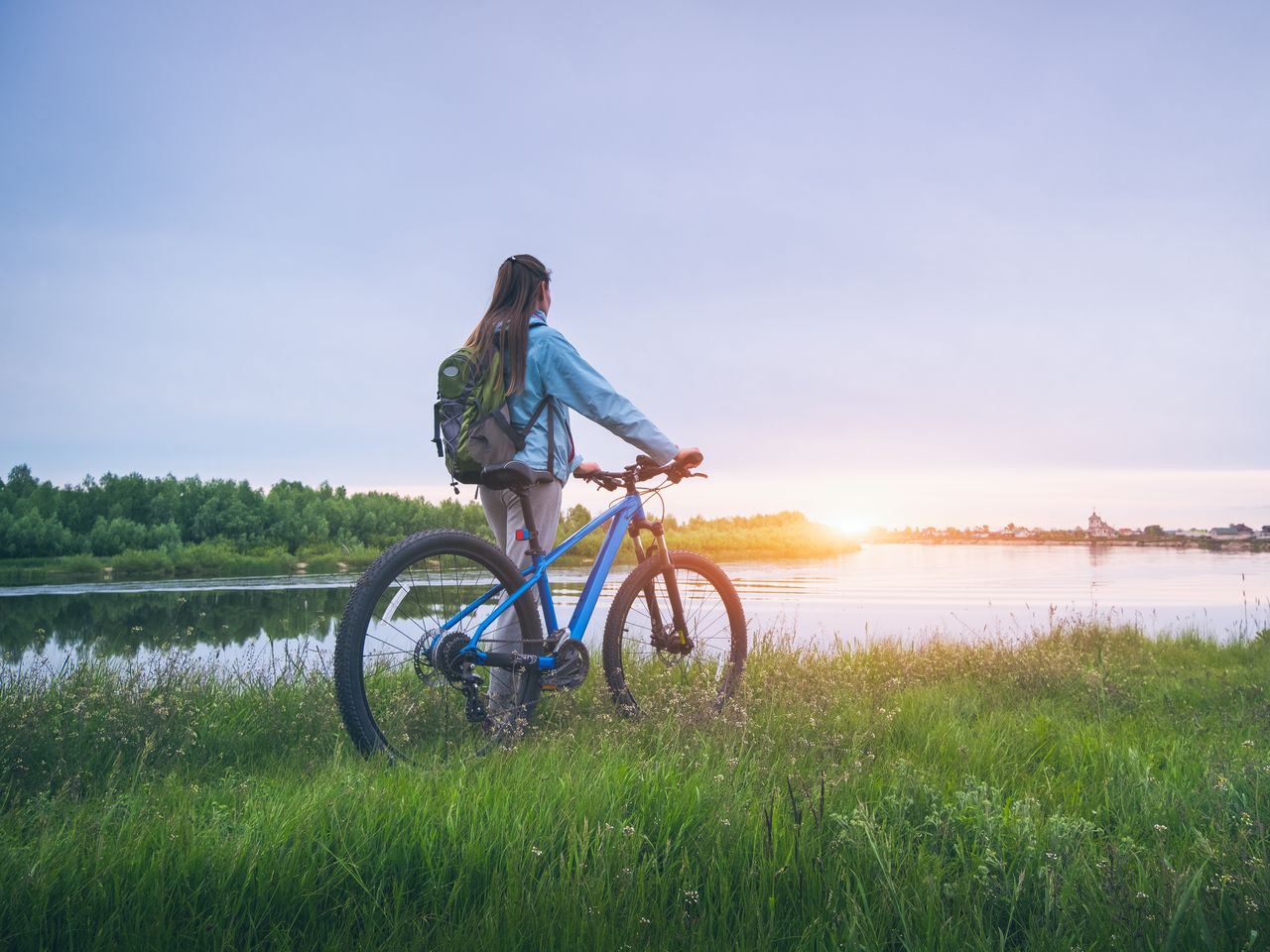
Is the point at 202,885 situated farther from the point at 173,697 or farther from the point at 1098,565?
the point at 1098,565

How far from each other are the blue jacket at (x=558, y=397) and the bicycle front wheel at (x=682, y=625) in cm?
112

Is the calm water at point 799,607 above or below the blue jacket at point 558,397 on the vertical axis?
below

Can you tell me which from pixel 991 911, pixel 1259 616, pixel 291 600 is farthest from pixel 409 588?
pixel 1259 616

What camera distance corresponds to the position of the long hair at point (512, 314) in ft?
14.3

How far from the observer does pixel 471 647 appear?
13.3 feet

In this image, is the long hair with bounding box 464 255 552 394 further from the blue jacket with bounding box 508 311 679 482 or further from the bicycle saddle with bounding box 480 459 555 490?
the bicycle saddle with bounding box 480 459 555 490

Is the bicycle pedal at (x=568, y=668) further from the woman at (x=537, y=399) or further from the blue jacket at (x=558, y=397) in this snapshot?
the blue jacket at (x=558, y=397)

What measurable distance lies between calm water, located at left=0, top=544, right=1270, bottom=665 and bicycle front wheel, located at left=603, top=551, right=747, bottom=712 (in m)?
0.75

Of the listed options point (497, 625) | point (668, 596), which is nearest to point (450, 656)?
point (497, 625)

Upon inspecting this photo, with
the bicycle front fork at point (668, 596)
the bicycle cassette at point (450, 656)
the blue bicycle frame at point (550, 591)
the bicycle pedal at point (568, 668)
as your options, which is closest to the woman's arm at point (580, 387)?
the blue bicycle frame at point (550, 591)

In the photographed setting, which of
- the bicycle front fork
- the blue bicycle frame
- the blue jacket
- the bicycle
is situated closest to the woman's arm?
the blue jacket

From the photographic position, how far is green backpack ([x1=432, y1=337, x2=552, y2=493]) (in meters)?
4.31

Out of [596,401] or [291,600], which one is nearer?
[596,401]

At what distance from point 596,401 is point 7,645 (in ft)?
25.9
